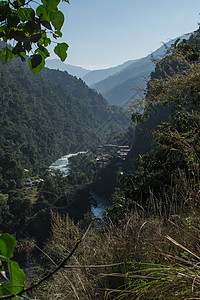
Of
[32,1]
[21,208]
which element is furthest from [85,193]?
[32,1]

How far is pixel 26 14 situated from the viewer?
0.67 meters

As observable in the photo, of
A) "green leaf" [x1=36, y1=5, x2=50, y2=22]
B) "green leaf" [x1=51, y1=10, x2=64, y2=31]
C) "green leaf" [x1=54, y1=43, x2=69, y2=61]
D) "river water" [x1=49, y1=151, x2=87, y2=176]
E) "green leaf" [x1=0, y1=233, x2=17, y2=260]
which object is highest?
"green leaf" [x1=36, y1=5, x2=50, y2=22]

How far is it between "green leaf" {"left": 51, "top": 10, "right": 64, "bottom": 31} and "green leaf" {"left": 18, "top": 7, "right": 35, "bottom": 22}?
0.19 ft

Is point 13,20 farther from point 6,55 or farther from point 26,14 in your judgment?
point 6,55

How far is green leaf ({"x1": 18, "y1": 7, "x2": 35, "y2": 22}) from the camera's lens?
2.19ft

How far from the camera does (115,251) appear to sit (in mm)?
1225

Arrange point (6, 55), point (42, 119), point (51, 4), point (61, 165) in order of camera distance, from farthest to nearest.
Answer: point (42, 119) → point (61, 165) → point (6, 55) → point (51, 4)

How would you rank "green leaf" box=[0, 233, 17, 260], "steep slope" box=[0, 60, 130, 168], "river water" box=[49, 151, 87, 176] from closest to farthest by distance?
"green leaf" box=[0, 233, 17, 260] < "river water" box=[49, 151, 87, 176] < "steep slope" box=[0, 60, 130, 168]

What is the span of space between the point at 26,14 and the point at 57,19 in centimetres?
9

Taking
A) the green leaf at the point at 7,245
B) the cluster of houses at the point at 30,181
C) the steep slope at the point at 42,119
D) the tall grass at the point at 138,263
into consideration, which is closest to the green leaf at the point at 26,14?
Answer: the green leaf at the point at 7,245

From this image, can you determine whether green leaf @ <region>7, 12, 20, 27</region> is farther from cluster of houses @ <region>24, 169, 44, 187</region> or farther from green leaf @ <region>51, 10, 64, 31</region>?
cluster of houses @ <region>24, 169, 44, 187</region>

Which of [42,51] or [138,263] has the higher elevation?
[42,51]

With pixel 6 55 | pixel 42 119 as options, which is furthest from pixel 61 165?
pixel 6 55

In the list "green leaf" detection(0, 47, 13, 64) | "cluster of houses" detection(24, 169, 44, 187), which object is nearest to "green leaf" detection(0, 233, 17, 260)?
"green leaf" detection(0, 47, 13, 64)
